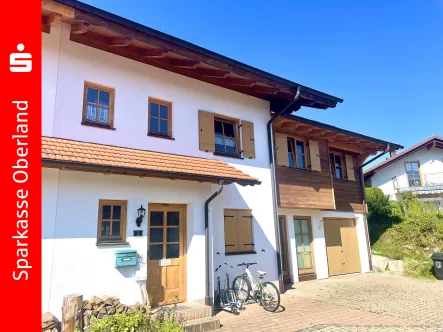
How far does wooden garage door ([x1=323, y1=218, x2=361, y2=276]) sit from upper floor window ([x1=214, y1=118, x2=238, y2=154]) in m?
5.73

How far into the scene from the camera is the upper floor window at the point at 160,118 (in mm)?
7965

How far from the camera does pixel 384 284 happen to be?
10883mm

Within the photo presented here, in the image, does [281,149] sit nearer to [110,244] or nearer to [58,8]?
[110,244]

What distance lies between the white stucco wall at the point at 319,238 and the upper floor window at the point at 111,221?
6.16 metres

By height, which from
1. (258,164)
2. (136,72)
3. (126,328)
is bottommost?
(126,328)

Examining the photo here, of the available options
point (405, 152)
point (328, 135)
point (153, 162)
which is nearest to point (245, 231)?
point (153, 162)

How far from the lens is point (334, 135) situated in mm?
12383

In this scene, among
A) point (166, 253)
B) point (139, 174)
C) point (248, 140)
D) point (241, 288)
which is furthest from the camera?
point (248, 140)

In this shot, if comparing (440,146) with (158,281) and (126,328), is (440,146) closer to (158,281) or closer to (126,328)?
(158,281)

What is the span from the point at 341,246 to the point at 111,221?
9.99m

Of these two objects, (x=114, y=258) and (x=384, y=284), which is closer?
(x=114, y=258)

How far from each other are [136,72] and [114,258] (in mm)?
4538

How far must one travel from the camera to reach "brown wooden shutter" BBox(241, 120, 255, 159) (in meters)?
9.58
